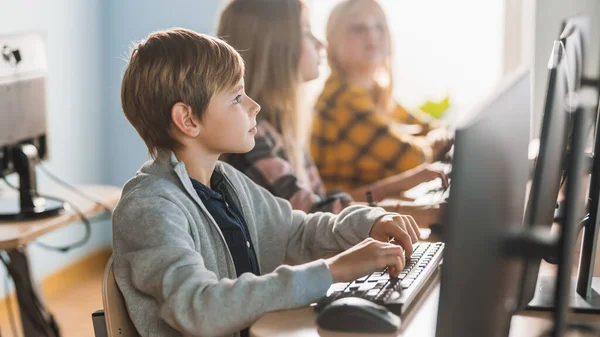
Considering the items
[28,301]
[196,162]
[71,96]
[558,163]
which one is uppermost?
[558,163]

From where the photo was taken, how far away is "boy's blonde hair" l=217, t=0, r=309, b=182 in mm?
2096

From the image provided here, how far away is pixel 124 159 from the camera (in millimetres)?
4008

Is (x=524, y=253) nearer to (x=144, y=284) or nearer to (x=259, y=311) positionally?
(x=259, y=311)

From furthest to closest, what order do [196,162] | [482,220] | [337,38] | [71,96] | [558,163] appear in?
1. [71,96]
2. [337,38]
3. [196,162]
4. [558,163]
5. [482,220]

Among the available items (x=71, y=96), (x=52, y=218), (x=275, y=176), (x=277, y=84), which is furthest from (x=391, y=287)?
(x=71, y=96)

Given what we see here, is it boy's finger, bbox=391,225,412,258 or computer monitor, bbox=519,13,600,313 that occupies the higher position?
computer monitor, bbox=519,13,600,313

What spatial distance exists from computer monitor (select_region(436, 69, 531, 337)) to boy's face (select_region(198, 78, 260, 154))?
60 centimetres

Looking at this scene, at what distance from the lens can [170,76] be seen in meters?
1.33

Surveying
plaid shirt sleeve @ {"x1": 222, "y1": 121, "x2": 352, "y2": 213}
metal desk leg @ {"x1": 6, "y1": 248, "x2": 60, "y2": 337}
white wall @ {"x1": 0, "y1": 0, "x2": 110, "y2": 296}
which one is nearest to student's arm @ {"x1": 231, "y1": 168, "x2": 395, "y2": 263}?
plaid shirt sleeve @ {"x1": 222, "y1": 121, "x2": 352, "y2": 213}

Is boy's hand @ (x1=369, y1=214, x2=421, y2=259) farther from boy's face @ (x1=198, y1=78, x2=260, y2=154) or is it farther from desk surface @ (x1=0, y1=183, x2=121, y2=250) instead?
desk surface @ (x1=0, y1=183, x2=121, y2=250)

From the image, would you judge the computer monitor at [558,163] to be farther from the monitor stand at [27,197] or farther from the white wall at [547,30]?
the white wall at [547,30]

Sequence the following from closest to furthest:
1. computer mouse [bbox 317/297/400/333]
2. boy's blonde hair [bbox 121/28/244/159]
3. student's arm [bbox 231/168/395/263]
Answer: computer mouse [bbox 317/297/400/333], boy's blonde hair [bbox 121/28/244/159], student's arm [bbox 231/168/395/263]

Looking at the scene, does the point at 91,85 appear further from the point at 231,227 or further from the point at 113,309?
the point at 113,309

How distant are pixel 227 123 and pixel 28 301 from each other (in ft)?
3.65
